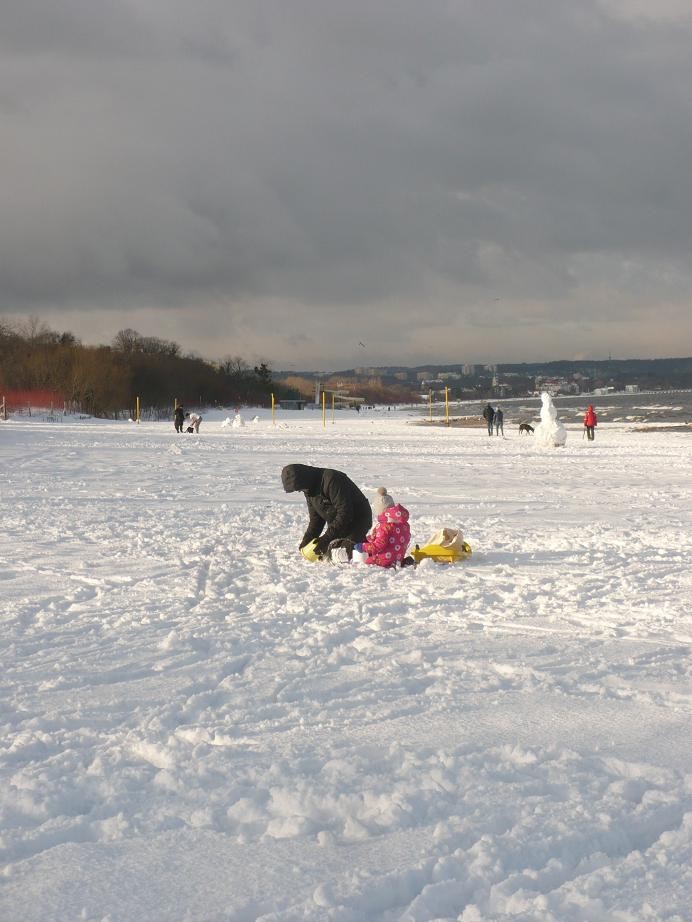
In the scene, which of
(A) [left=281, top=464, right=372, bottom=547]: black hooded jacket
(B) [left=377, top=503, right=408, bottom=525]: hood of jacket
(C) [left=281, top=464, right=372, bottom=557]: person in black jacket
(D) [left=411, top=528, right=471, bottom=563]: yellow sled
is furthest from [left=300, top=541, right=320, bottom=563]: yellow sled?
(D) [left=411, top=528, right=471, bottom=563]: yellow sled

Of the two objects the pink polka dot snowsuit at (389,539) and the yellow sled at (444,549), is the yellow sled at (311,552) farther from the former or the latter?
the yellow sled at (444,549)

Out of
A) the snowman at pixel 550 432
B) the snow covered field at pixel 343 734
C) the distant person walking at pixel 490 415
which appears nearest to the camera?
the snow covered field at pixel 343 734

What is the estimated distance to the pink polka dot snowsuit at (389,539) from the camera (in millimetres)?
9000

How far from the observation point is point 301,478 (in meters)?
9.29

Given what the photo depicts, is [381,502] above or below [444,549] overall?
above

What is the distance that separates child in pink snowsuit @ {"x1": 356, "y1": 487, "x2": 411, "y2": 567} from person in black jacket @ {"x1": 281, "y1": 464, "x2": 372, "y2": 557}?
12.5 inches

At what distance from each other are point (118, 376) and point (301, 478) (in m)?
104

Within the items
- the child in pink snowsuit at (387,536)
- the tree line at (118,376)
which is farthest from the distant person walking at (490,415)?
the tree line at (118,376)

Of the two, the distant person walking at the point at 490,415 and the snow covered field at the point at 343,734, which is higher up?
the distant person walking at the point at 490,415

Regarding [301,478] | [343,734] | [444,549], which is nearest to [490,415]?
[444,549]

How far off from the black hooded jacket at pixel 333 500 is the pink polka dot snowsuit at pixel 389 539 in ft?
1.05

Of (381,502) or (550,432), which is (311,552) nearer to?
(381,502)

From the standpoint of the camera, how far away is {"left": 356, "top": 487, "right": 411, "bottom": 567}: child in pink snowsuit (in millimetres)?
9000

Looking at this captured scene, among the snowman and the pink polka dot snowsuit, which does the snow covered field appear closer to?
the pink polka dot snowsuit
